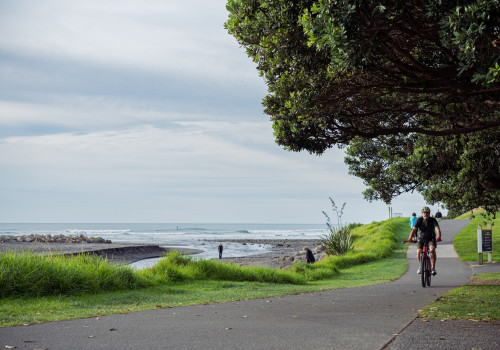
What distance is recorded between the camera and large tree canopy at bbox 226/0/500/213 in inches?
253

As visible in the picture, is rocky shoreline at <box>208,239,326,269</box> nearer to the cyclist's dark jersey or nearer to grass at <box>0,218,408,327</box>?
grass at <box>0,218,408,327</box>

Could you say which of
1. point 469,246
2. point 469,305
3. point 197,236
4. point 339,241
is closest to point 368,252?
point 339,241

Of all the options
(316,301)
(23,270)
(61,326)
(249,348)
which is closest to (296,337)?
Result: (249,348)

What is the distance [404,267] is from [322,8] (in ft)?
52.4

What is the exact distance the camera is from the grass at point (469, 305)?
7.63 m

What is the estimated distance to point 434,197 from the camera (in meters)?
19.7

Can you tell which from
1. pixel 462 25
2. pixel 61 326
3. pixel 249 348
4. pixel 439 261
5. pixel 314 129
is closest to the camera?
pixel 249 348

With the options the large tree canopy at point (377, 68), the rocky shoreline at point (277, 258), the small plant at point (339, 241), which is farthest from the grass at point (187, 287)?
the rocky shoreline at point (277, 258)

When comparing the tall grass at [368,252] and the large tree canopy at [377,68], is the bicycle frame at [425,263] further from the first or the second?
the tall grass at [368,252]

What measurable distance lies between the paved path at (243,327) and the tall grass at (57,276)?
10.7 feet

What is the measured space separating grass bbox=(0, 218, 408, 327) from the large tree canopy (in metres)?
4.21

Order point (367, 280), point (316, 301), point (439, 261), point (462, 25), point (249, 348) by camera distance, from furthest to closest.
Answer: point (439, 261), point (367, 280), point (316, 301), point (462, 25), point (249, 348)

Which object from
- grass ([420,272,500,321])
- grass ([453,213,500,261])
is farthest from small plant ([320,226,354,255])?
grass ([420,272,500,321])

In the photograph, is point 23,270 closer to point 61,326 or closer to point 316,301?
point 61,326
